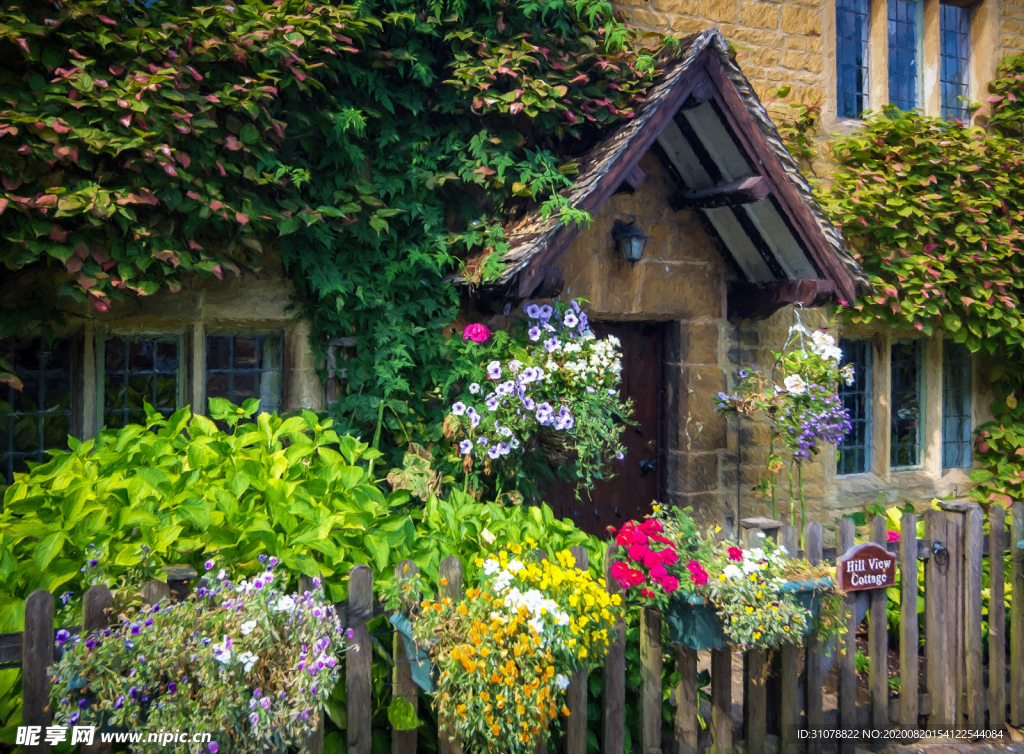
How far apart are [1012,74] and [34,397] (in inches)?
314

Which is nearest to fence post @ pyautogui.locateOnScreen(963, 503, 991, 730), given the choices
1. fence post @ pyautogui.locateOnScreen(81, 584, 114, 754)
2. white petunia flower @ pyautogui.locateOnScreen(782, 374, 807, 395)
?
white petunia flower @ pyautogui.locateOnScreen(782, 374, 807, 395)

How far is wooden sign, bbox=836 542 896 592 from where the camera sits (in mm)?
3354

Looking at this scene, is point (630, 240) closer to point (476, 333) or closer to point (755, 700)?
point (476, 333)

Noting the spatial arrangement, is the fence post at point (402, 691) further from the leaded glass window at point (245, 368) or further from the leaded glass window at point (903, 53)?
the leaded glass window at point (903, 53)

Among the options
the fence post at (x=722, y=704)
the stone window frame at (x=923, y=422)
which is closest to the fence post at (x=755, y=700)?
the fence post at (x=722, y=704)

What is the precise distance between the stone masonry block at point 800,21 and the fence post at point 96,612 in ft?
20.1

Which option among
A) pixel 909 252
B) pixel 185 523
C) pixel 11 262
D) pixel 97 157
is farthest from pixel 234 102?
pixel 909 252

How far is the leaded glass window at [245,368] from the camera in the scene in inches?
173

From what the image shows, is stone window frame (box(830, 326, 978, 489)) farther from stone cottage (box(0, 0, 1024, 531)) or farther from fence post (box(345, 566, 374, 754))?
fence post (box(345, 566, 374, 754))

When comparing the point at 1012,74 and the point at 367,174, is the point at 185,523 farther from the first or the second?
the point at 1012,74

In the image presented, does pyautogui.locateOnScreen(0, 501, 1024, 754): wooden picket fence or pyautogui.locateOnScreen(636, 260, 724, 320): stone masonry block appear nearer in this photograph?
pyautogui.locateOnScreen(0, 501, 1024, 754): wooden picket fence

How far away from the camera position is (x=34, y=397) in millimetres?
3922

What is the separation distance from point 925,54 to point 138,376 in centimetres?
689

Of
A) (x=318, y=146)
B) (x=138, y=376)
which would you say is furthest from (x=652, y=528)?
(x=138, y=376)
